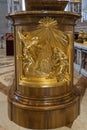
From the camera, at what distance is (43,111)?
2.03 meters

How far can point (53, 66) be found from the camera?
2.02 meters

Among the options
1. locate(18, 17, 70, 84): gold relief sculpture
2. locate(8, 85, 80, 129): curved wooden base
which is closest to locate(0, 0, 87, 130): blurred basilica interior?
locate(8, 85, 80, 129): curved wooden base

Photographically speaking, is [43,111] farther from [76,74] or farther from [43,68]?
[76,74]

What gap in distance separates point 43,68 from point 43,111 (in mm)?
385

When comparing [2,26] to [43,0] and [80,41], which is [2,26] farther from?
[43,0]

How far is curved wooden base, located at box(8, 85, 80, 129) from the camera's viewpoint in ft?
6.70

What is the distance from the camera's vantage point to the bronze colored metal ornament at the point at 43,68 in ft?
A: 6.26

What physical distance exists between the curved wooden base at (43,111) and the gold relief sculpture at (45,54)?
188mm

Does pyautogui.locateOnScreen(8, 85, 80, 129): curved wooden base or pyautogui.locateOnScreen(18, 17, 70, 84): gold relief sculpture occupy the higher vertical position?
pyautogui.locateOnScreen(18, 17, 70, 84): gold relief sculpture

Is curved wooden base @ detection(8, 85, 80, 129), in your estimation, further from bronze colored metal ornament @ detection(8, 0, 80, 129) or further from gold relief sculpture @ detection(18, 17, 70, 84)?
gold relief sculpture @ detection(18, 17, 70, 84)

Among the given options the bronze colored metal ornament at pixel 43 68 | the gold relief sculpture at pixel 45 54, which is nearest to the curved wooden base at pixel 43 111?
the bronze colored metal ornament at pixel 43 68

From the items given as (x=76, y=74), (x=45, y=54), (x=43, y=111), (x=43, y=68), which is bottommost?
(x=76, y=74)

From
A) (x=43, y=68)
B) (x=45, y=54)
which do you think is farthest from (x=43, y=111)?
(x=45, y=54)

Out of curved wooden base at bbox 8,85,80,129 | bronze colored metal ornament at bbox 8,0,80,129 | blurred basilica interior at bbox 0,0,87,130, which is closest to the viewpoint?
bronze colored metal ornament at bbox 8,0,80,129
